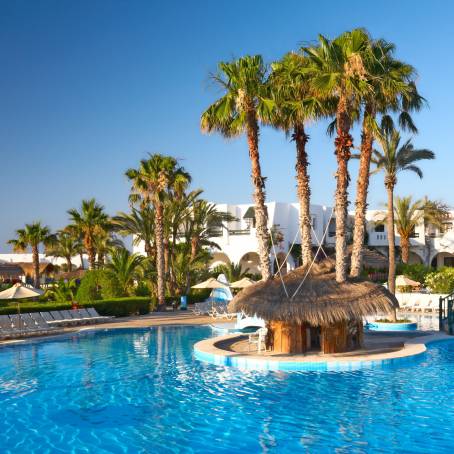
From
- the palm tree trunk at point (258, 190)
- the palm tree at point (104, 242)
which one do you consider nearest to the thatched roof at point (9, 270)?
the palm tree at point (104, 242)

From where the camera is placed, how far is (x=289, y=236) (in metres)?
53.5

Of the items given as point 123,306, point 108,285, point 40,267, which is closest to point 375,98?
point 123,306

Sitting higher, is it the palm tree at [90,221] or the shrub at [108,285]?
the palm tree at [90,221]

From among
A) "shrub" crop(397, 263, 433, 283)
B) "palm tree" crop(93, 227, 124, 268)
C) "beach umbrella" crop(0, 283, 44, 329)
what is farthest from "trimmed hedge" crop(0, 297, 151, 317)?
"shrub" crop(397, 263, 433, 283)

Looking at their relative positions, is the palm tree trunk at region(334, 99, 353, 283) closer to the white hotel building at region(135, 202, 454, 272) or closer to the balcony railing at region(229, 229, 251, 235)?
the white hotel building at region(135, 202, 454, 272)

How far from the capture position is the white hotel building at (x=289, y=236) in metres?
51.9

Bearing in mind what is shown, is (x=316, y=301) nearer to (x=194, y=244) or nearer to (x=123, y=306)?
(x=123, y=306)

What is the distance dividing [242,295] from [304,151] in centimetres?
565

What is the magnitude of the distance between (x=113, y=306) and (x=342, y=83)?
1708 centimetres

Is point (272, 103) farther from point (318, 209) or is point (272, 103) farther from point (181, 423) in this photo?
point (318, 209)

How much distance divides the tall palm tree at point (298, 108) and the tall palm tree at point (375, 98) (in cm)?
148

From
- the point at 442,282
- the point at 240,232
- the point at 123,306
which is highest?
the point at 240,232

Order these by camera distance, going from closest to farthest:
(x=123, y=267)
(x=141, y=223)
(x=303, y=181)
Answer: (x=303, y=181) → (x=123, y=267) → (x=141, y=223)

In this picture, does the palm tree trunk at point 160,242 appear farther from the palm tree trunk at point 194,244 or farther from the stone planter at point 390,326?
the stone planter at point 390,326
